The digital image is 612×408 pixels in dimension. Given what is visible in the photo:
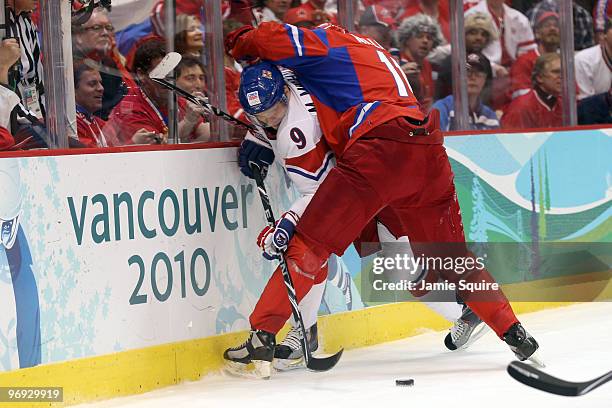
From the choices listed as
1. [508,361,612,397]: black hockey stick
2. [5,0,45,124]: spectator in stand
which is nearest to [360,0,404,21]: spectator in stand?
[5,0,45,124]: spectator in stand

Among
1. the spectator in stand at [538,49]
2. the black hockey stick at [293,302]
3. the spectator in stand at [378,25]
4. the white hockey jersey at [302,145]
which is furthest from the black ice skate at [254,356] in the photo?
the spectator in stand at [538,49]

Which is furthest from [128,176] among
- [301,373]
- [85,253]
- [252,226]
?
[301,373]

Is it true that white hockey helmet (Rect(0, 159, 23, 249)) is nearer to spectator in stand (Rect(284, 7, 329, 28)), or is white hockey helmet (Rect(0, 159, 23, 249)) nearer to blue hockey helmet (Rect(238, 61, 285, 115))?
blue hockey helmet (Rect(238, 61, 285, 115))

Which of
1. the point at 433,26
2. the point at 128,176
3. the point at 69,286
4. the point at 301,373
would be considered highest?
the point at 433,26

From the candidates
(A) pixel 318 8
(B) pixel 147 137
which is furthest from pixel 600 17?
(B) pixel 147 137

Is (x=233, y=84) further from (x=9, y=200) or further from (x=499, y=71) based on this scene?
(x=499, y=71)

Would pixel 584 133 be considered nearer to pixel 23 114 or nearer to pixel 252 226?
pixel 252 226

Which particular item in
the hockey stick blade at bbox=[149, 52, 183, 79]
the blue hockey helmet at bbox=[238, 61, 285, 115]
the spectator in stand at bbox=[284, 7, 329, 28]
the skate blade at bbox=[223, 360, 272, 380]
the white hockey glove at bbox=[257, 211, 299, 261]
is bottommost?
the skate blade at bbox=[223, 360, 272, 380]

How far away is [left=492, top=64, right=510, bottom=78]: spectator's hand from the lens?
6.05 m

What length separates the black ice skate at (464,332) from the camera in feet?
16.2

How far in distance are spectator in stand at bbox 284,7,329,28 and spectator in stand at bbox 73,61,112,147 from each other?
1.04 metres

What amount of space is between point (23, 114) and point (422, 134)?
134 centimetres

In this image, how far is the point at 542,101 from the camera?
6.20 metres

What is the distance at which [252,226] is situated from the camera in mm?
4742
